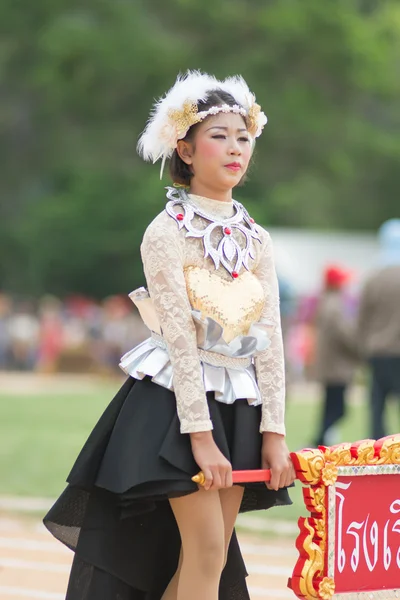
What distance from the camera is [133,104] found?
103 ft

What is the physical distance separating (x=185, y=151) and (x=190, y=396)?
801 mm

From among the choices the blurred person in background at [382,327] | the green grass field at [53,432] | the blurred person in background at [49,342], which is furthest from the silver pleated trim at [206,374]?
the blurred person in background at [49,342]

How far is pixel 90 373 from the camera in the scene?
86.5 ft

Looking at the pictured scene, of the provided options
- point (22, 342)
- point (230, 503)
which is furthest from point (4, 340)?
point (230, 503)

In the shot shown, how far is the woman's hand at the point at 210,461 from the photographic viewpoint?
11.2ft

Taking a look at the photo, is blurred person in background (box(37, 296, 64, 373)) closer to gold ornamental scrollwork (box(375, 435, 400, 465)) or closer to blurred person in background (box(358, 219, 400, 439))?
blurred person in background (box(358, 219, 400, 439))

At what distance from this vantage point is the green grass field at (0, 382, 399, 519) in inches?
324

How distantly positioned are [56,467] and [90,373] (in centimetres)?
1736

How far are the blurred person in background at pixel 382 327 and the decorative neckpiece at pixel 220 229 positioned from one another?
5176 mm

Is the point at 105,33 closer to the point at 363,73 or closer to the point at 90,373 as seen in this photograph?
the point at 363,73

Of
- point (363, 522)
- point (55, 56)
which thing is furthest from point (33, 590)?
point (55, 56)

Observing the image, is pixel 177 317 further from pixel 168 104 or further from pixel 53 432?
pixel 53 432

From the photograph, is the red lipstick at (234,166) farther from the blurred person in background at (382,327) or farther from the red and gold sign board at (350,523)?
the blurred person in background at (382,327)

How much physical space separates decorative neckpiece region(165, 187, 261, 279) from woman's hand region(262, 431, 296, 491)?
499mm
